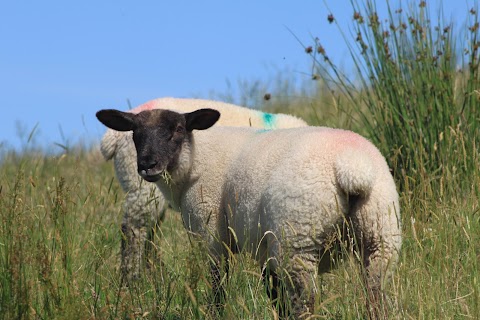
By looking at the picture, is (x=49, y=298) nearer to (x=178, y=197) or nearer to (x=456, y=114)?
(x=178, y=197)

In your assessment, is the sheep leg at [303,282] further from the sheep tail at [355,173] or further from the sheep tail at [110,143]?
the sheep tail at [110,143]

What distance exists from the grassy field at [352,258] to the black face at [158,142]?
13.9 inches

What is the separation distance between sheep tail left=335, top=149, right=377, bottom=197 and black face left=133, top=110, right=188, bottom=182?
1.35 m

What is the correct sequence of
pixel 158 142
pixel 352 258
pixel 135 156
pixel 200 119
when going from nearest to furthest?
pixel 352 258
pixel 158 142
pixel 200 119
pixel 135 156

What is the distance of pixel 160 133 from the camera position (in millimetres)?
5168

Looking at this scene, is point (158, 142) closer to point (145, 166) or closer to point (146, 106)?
point (145, 166)

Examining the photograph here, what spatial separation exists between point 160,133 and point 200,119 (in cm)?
34

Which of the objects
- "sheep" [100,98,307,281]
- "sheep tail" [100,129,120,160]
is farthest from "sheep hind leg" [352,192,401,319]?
"sheep tail" [100,129,120,160]

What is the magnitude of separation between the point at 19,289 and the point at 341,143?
1841 millimetres

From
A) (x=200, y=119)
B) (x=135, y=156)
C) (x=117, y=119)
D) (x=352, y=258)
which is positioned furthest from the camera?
(x=135, y=156)

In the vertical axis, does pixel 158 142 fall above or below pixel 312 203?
above

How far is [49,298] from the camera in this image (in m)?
3.97

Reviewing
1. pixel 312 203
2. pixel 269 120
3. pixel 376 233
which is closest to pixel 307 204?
pixel 312 203

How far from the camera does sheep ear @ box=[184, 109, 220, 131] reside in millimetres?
5320
